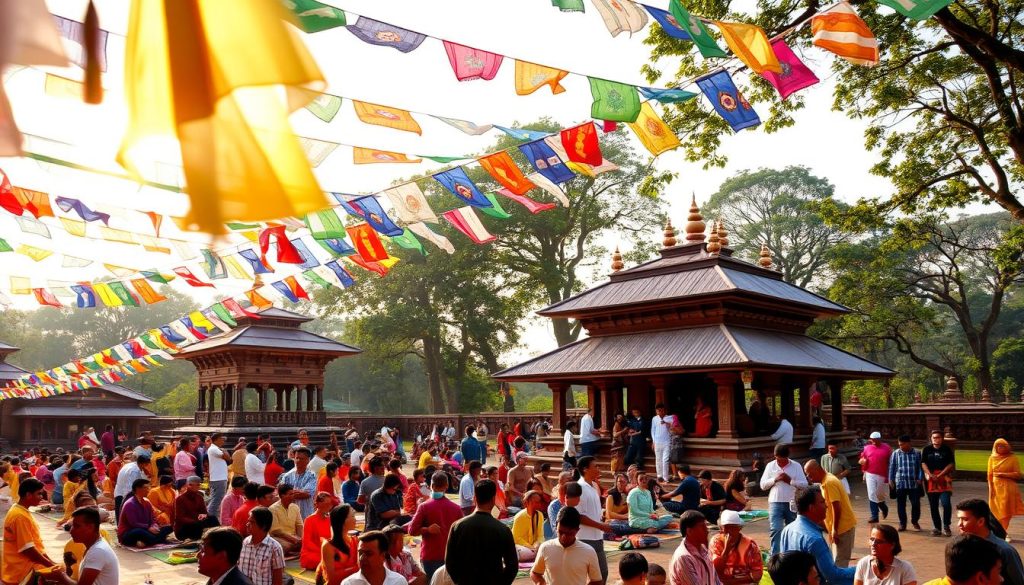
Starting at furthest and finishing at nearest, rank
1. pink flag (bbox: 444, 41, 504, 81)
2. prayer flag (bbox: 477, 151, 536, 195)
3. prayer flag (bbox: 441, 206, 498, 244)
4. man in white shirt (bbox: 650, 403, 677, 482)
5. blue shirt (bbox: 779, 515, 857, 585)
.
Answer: man in white shirt (bbox: 650, 403, 677, 482)
prayer flag (bbox: 441, 206, 498, 244)
prayer flag (bbox: 477, 151, 536, 195)
pink flag (bbox: 444, 41, 504, 81)
blue shirt (bbox: 779, 515, 857, 585)

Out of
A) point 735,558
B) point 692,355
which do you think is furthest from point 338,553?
point 692,355

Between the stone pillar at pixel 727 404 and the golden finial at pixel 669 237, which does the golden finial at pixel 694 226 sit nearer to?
the golden finial at pixel 669 237

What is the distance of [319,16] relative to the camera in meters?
7.10

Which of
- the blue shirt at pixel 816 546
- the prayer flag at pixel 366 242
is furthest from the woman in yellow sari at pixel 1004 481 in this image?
the prayer flag at pixel 366 242

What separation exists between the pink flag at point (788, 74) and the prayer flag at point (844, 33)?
771mm

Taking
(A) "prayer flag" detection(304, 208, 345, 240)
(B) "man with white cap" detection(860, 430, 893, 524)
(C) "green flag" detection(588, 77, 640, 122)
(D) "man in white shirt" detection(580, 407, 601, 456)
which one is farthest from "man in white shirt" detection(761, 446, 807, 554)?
(D) "man in white shirt" detection(580, 407, 601, 456)

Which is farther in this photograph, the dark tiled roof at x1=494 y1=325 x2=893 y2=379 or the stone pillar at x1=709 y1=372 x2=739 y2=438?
the dark tiled roof at x1=494 y1=325 x2=893 y2=379

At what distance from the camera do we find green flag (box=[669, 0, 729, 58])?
8422 mm

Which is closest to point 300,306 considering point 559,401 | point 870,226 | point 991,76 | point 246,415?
point 246,415

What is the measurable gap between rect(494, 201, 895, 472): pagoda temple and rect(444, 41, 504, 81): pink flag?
35.8 feet

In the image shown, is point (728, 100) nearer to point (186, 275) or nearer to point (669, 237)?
point (186, 275)

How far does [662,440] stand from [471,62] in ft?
38.9

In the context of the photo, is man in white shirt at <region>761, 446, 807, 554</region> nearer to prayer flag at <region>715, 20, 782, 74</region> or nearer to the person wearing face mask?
the person wearing face mask

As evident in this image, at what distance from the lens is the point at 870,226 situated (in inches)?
810
